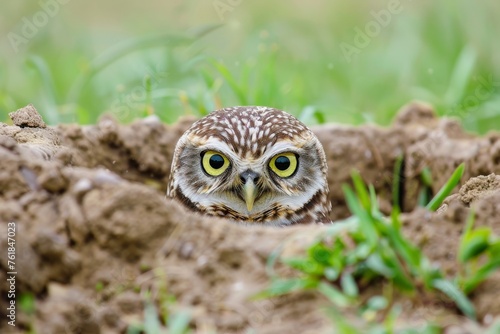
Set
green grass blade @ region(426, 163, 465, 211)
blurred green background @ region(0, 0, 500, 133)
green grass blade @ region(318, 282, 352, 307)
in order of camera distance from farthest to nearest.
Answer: blurred green background @ region(0, 0, 500, 133)
green grass blade @ region(426, 163, 465, 211)
green grass blade @ region(318, 282, 352, 307)

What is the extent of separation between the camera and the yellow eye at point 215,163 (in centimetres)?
518

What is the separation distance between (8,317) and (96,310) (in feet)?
0.98

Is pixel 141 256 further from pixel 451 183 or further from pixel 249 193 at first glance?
pixel 249 193

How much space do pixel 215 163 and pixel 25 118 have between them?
3.57ft

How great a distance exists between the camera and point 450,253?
3180mm

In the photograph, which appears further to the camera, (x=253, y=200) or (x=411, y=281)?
(x=253, y=200)

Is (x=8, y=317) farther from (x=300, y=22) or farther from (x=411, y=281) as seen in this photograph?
(x=300, y=22)

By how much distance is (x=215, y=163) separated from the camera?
5.19 m

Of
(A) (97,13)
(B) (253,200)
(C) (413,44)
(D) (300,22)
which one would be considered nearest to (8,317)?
(B) (253,200)

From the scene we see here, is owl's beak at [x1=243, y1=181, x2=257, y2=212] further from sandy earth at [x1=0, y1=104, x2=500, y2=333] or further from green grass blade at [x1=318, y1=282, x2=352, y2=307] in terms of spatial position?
green grass blade at [x1=318, y1=282, x2=352, y2=307]

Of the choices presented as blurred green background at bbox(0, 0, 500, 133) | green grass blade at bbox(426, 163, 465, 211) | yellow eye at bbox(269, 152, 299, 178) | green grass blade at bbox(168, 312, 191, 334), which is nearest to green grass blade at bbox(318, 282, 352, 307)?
green grass blade at bbox(168, 312, 191, 334)

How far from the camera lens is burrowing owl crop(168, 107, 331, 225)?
5.13m

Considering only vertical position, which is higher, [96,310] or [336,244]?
[336,244]

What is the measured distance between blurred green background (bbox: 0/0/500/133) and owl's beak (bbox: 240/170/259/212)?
1.54 meters
